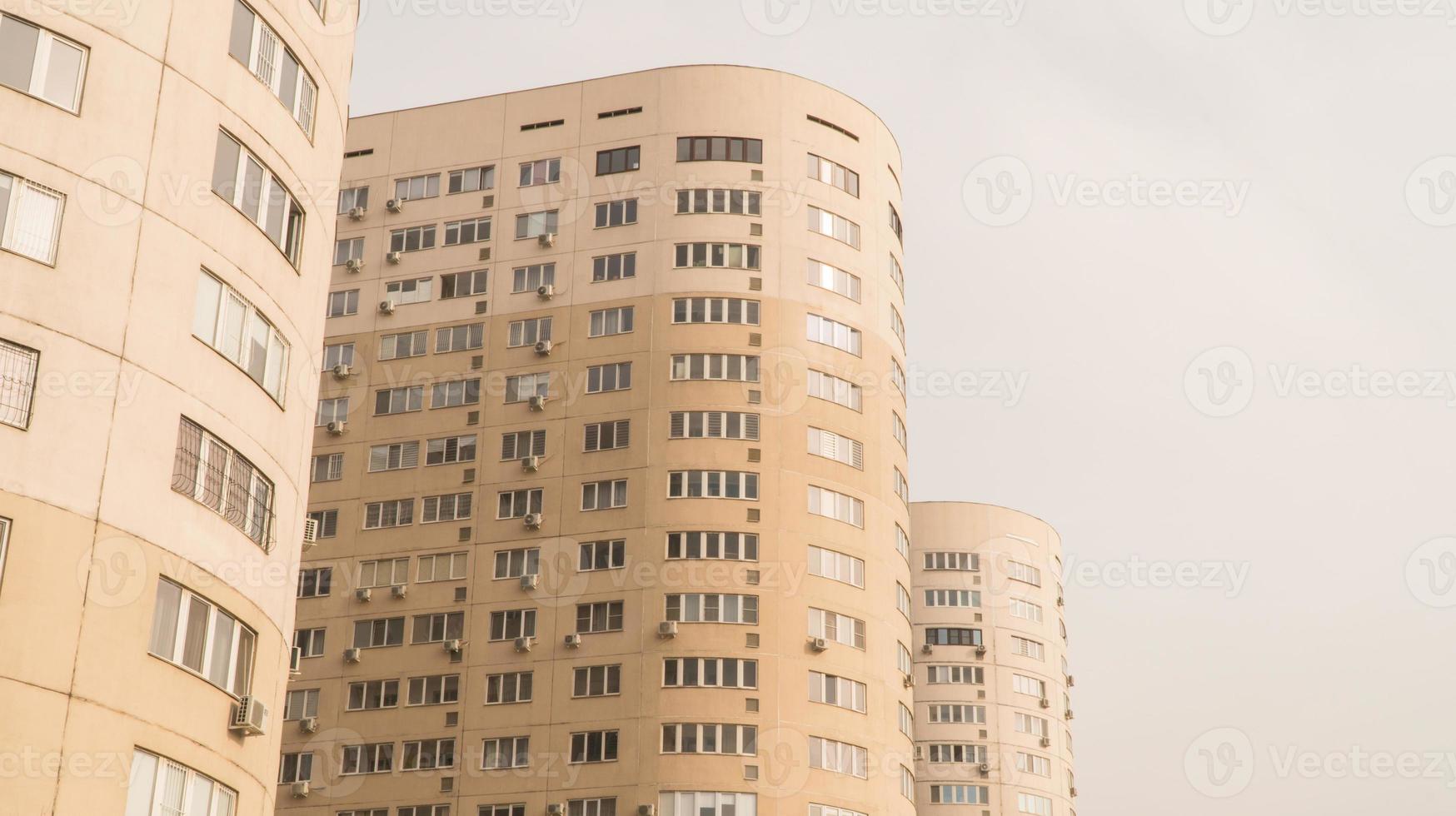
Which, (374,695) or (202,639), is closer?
(202,639)

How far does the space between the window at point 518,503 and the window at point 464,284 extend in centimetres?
1166

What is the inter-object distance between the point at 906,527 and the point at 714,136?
913 inches

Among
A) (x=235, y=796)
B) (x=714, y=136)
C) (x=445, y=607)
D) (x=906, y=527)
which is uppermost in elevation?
(x=714, y=136)

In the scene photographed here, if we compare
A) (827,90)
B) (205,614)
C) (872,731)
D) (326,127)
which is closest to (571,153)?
(827,90)

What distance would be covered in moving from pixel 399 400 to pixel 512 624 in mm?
14620

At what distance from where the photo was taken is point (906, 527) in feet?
288

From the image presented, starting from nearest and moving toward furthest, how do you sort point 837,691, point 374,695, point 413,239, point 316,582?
point 837,691 < point 374,695 < point 316,582 < point 413,239

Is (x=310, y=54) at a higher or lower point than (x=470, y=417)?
lower

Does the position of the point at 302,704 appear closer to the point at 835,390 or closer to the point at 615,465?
the point at 615,465

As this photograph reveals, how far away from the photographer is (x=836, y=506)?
81.6 m

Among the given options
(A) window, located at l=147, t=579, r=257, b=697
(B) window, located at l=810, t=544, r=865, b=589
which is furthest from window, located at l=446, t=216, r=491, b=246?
(A) window, located at l=147, t=579, r=257, b=697

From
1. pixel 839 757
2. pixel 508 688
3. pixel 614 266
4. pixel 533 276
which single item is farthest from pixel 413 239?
pixel 839 757

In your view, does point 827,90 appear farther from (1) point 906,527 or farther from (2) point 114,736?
(2) point 114,736

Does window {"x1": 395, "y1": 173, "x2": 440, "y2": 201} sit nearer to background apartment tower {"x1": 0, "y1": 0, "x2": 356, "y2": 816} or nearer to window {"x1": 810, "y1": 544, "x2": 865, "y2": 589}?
window {"x1": 810, "y1": 544, "x2": 865, "y2": 589}
